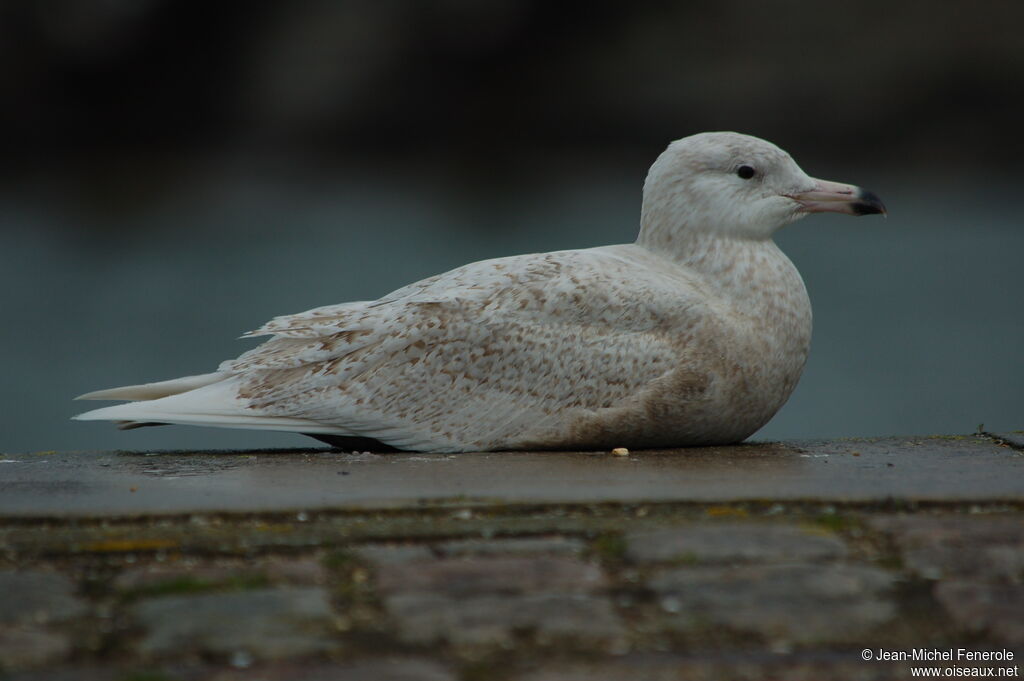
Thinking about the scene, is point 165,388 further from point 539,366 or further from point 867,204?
point 867,204

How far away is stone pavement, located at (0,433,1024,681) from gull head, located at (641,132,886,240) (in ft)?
4.22

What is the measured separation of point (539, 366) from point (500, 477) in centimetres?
83

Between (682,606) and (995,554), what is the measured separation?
806 millimetres

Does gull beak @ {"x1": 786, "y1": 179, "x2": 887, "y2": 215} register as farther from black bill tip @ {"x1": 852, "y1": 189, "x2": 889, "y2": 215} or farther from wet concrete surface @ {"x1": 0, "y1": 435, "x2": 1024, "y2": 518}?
wet concrete surface @ {"x1": 0, "y1": 435, "x2": 1024, "y2": 518}

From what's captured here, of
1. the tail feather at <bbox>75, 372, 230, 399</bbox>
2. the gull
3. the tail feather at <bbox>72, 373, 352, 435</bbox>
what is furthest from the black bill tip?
the tail feather at <bbox>75, 372, 230, 399</bbox>

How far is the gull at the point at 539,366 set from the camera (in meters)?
4.96

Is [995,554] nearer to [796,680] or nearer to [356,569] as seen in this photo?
[796,680]

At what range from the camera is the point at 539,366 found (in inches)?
195

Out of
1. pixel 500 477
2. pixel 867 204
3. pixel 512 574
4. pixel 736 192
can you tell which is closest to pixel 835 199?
pixel 867 204

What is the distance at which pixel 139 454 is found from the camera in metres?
5.04

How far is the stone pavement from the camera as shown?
111 inches

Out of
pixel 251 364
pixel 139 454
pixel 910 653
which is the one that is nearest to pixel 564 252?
pixel 251 364

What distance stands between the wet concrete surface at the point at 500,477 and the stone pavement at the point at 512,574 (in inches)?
0.7

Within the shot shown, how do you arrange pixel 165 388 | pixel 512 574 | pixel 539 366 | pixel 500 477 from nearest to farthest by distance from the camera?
1. pixel 512 574
2. pixel 500 477
3. pixel 539 366
4. pixel 165 388
